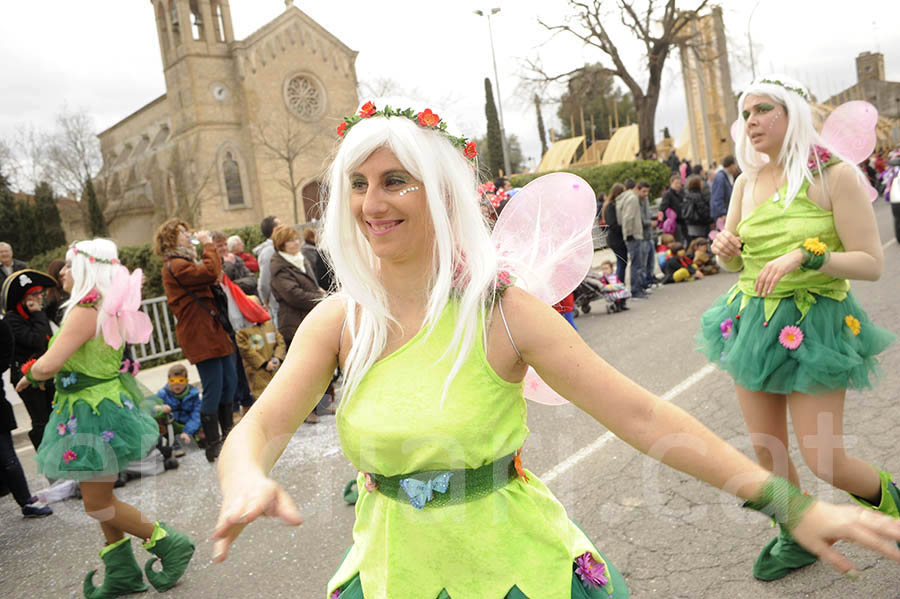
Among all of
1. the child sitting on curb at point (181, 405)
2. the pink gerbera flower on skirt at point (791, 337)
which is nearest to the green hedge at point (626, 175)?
the child sitting on curb at point (181, 405)

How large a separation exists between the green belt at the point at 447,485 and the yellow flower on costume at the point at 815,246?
174cm

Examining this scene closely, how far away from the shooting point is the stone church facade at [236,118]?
35.2 metres

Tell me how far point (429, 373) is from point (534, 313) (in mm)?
280

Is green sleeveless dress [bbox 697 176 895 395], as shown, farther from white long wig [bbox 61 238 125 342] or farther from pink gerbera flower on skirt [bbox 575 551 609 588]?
white long wig [bbox 61 238 125 342]

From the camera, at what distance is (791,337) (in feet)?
9.16

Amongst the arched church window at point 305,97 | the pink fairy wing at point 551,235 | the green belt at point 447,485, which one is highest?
the arched church window at point 305,97

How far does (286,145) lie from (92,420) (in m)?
33.2

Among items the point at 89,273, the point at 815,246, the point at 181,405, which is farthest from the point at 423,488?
the point at 181,405

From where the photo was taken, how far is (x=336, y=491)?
4.70m

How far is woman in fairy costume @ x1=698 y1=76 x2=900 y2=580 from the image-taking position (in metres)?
2.69

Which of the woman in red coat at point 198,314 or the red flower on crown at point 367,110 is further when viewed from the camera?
Answer: the woman in red coat at point 198,314

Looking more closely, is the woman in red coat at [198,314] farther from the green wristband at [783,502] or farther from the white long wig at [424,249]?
the green wristband at [783,502]

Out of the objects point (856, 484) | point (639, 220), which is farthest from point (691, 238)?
point (856, 484)

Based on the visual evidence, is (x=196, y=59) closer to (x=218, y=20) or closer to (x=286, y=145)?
(x=218, y=20)
